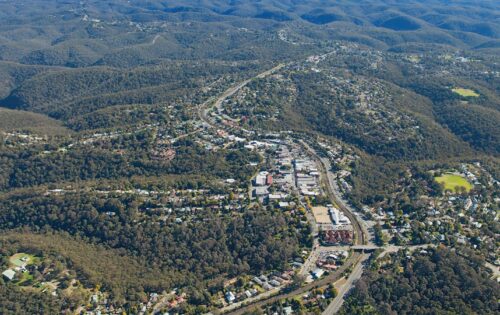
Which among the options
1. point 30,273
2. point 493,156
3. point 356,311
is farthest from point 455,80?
point 30,273

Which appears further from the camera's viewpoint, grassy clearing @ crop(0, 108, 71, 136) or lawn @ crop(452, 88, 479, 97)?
lawn @ crop(452, 88, 479, 97)

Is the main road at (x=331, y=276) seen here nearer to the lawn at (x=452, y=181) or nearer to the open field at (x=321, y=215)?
the open field at (x=321, y=215)

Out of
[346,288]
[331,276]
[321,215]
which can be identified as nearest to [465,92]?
[321,215]

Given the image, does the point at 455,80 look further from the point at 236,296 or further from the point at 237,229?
the point at 236,296

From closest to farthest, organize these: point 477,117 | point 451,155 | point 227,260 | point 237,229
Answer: point 227,260 < point 237,229 < point 451,155 < point 477,117

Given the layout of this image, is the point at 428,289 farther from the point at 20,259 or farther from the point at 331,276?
the point at 20,259

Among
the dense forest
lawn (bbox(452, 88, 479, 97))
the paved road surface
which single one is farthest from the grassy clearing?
lawn (bbox(452, 88, 479, 97))

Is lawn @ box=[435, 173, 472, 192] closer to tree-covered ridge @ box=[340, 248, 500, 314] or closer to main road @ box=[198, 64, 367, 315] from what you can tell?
main road @ box=[198, 64, 367, 315]

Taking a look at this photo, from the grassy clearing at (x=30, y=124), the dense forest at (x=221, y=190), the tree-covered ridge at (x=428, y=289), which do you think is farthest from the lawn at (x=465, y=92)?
the grassy clearing at (x=30, y=124)
